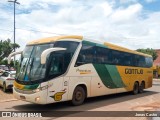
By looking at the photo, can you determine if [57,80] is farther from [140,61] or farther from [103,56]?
[140,61]

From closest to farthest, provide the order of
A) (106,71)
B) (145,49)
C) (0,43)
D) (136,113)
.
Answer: (136,113) → (106,71) → (0,43) → (145,49)

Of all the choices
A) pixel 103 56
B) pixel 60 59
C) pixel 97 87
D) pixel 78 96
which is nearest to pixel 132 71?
pixel 103 56

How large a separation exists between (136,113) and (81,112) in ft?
7.55

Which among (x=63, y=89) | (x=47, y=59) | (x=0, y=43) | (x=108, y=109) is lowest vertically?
(x=108, y=109)

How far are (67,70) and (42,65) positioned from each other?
56.5 inches

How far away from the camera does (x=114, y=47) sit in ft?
53.5

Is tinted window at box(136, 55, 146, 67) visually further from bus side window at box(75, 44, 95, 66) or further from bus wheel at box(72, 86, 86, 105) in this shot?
bus wheel at box(72, 86, 86, 105)

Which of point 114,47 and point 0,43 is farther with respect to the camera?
point 0,43

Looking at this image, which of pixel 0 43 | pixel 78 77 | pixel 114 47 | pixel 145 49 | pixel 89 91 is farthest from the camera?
pixel 145 49

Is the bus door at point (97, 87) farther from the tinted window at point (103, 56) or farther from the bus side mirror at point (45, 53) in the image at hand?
the bus side mirror at point (45, 53)

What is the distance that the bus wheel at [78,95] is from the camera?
1264cm

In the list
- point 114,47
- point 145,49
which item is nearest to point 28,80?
point 114,47

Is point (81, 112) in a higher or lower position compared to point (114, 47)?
lower

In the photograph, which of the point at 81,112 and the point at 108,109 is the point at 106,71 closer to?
Answer: the point at 108,109
